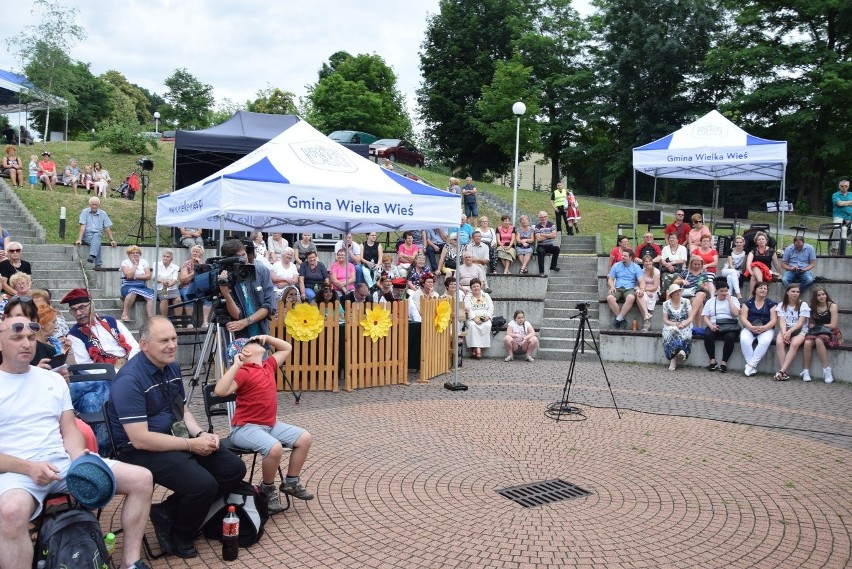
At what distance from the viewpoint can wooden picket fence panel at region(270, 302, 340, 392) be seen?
934cm

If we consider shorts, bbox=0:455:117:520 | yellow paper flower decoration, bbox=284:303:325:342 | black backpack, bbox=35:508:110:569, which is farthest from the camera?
yellow paper flower decoration, bbox=284:303:325:342

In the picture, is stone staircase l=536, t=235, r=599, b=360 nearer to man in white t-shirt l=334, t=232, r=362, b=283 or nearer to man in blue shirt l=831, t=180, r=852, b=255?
man in white t-shirt l=334, t=232, r=362, b=283

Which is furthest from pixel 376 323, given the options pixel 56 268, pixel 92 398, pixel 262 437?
pixel 56 268

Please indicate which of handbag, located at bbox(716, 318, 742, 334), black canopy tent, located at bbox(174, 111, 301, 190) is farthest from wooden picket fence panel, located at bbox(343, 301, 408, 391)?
black canopy tent, located at bbox(174, 111, 301, 190)

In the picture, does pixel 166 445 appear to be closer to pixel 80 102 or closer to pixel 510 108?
pixel 510 108

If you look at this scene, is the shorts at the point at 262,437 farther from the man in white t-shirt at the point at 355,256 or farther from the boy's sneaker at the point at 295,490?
the man in white t-shirt at the point at 355,256

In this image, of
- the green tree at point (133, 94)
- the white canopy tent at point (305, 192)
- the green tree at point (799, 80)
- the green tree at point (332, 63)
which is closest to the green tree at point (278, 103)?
the green tree at point (332, 63)

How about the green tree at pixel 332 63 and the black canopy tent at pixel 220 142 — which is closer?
the black canopy tent at pixel 220 142

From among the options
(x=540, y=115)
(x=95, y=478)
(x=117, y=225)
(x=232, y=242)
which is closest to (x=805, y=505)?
(x=95, y=478)

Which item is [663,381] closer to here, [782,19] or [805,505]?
[805,505]

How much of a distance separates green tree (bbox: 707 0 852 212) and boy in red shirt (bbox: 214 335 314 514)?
29737mm

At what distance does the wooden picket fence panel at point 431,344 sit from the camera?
10.2 meters

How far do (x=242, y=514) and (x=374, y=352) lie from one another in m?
5.39

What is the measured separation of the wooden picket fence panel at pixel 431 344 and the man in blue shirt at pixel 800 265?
6966mm
